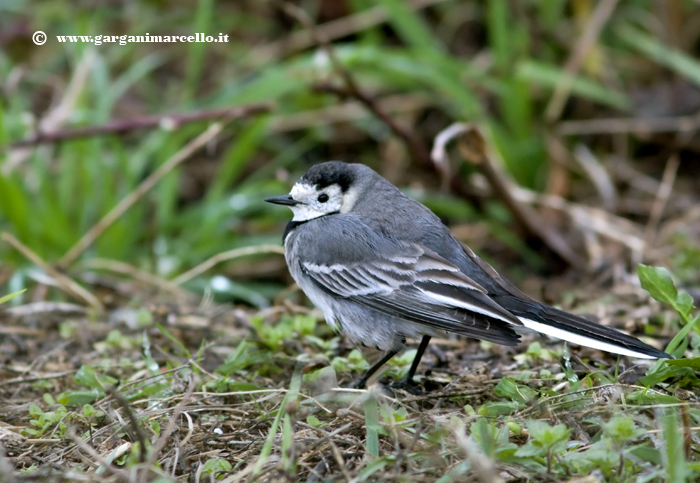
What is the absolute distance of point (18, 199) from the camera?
550 cm

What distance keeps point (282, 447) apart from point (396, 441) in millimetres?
386

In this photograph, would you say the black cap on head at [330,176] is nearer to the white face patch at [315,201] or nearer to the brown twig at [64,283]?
the white face patch at [315,201]

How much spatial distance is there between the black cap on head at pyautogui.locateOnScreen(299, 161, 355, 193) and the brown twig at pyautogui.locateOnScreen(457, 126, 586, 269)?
151 cm

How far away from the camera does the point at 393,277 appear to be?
3598 mm

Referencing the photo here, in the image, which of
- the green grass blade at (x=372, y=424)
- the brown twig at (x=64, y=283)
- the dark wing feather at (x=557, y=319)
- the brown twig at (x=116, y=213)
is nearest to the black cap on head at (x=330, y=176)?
the dark wing feather at (x=557, y=319)

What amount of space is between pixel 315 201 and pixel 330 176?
0.16 metres

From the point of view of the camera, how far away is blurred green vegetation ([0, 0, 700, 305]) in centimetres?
596

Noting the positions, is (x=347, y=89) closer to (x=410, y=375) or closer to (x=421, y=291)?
(x=421, y=291)

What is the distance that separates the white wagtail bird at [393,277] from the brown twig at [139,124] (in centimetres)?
160

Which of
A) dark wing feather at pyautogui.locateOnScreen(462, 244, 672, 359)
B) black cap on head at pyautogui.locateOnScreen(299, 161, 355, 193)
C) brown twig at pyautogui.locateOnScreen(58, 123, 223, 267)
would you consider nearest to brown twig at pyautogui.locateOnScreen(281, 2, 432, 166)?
brown twig at pyautogui.locateOnScreen(58, 123, 223, 267)

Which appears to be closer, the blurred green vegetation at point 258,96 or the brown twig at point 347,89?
the brown twig at point 347,89

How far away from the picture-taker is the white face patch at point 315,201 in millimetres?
4180

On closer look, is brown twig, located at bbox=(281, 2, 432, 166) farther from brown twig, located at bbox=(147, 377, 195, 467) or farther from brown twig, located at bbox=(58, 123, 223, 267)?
brown twig, located at bbox=(147, 377, 195, 467)

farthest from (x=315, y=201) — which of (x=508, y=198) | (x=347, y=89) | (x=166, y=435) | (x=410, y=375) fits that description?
(x=508, y=198)
